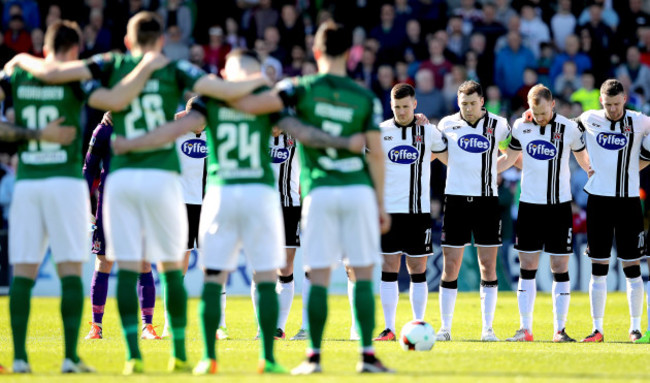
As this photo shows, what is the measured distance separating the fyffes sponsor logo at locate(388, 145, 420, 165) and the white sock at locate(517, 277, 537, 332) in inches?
83.1

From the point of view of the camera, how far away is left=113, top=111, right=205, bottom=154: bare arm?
8.66 m

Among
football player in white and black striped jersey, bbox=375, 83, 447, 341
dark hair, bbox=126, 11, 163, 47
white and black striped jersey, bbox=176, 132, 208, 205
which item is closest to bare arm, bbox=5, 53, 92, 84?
dark hair, bbox=126, 11, 163, 47

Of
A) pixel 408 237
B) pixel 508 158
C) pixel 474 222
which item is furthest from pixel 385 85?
pixel 408 237

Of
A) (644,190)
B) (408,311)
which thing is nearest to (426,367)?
(408,311)

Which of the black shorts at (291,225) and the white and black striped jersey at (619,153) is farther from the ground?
the white and black striped jersey at (619,153)

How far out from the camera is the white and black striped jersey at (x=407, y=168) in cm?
1290

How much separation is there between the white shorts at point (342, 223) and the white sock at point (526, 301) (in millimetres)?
4810

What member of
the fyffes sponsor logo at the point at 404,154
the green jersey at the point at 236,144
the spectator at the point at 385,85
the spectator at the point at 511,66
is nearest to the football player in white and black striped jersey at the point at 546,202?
the fyffes sponsor logo at the point at 404,154

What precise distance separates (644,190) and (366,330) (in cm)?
1330

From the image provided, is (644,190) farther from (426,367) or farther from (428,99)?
(426,367)

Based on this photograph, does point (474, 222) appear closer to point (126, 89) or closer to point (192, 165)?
point (192, 165)

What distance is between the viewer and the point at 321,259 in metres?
8.77

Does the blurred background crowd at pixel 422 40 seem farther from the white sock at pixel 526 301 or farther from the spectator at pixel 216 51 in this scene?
the white sock at pixel 526 301

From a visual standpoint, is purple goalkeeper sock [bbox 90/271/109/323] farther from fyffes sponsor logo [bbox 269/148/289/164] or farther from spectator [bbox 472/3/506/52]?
spectator [bbox 472/3/506/52]
